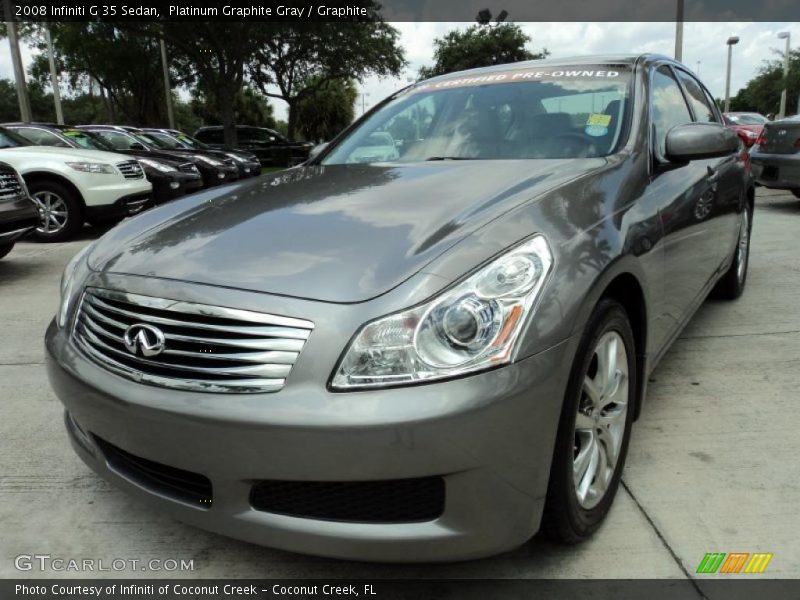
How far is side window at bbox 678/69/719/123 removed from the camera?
373 cm

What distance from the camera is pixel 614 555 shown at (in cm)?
202

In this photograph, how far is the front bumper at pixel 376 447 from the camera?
155cm

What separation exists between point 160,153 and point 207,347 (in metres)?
10.5

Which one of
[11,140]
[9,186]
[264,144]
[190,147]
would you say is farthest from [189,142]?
[264,144]

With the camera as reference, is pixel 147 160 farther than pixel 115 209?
Yes

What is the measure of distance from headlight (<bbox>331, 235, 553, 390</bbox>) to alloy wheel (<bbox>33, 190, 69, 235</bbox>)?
771cm

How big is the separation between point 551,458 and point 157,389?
102cm

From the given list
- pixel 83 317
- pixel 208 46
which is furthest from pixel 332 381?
pixel 208 46

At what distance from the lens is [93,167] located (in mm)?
8273

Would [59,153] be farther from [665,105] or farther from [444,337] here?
[444,337]

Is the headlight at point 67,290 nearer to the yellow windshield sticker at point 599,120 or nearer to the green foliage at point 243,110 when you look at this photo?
the yellow windshield sticker at point 599,120

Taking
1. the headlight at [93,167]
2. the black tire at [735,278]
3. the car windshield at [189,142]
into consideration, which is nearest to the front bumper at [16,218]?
the headlight at [93,167]

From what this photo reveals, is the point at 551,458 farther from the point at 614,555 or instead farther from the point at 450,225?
the point at 450,225

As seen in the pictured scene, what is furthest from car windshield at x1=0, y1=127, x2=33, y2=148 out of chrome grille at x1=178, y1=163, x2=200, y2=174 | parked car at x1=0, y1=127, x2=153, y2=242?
chrome grille at x1=178, y1=163, x2=200, y2=174
